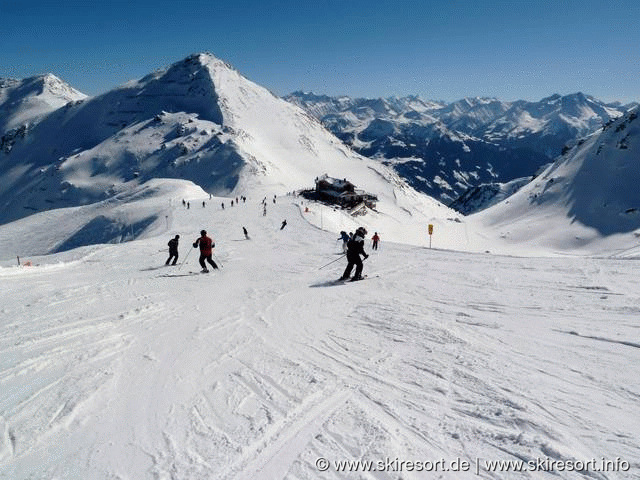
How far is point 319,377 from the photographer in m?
7.01

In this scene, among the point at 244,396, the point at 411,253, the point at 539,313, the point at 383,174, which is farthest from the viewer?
the point at 383,174

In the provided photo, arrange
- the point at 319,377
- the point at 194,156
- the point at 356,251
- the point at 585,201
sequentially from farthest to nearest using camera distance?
the point at 194,156
the point at 585,201
the point at 356,251
the point at 319,377

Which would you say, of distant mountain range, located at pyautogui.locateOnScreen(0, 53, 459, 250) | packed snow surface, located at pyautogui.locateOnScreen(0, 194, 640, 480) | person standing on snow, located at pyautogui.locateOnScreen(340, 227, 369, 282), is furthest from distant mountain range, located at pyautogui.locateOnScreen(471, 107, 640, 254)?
packed snow surface, located at pyautogui.locateOnScreen(0, 194, 640, 480)

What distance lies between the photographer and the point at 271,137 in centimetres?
16550

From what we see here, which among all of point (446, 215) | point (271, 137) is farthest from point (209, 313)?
point (271, 137)

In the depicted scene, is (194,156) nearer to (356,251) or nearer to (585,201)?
(585,201)

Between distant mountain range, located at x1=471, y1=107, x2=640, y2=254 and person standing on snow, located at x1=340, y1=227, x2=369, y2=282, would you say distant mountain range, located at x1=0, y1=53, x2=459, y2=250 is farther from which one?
person standing on snow, located at x1=340, y1=227, x2=369, y2=282

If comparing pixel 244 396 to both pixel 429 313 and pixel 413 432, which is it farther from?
pixel 429 313

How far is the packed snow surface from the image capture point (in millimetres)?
5070

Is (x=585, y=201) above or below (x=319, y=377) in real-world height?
above

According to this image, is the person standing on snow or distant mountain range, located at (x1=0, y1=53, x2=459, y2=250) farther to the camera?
distant mountain range, located at (x1=0, y1=53, x2=459, y2=250)

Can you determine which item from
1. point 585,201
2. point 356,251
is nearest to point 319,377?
point 356,251

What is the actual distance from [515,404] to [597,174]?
359ft

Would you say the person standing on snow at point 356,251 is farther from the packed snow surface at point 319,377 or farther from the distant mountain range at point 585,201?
the distant mountain range at point 585,201
